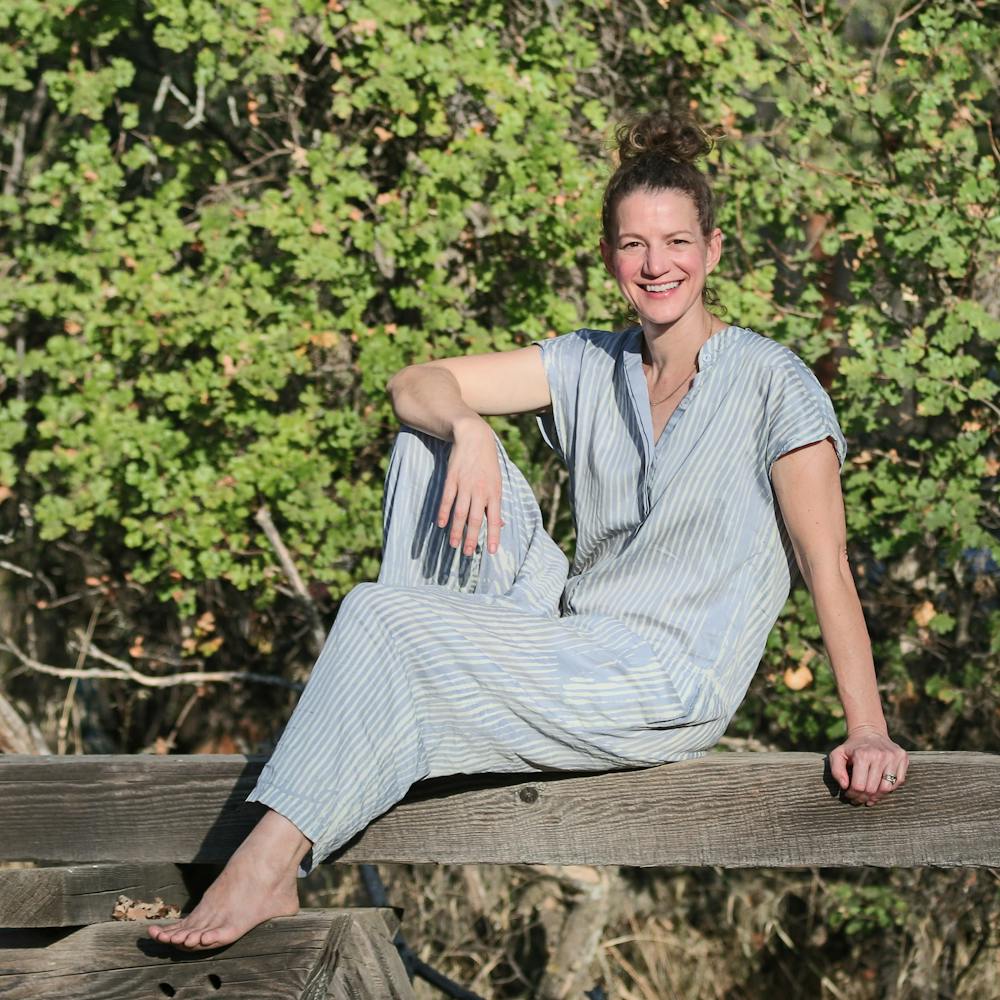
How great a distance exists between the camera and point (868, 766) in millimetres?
2104

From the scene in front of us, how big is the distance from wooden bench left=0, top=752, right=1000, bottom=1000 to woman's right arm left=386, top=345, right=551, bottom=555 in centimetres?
46

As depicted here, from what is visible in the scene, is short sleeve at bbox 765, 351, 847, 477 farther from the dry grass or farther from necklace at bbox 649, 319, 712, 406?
the dry grass

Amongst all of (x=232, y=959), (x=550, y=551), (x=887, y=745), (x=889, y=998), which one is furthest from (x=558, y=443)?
(x=889, y=998)

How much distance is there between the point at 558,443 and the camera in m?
2.76

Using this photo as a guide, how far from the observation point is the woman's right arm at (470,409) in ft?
7.68

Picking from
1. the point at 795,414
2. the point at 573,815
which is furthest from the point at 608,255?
the point at 573,815

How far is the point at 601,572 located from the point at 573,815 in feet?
1.46

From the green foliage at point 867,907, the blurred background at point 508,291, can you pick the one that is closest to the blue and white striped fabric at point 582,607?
the blurred background at point 508,291

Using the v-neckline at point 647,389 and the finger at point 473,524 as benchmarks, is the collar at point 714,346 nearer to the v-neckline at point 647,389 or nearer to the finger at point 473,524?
the v-neckline at point 647,389

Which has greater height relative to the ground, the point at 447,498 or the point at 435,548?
the point at 447,498

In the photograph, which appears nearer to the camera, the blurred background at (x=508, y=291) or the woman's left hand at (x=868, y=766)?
the woman's left hand at (x=868, y=766)

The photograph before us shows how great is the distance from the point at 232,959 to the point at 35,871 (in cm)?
57

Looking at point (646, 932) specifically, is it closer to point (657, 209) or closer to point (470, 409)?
point (470, 409)

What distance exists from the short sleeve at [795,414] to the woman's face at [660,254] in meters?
0.24
